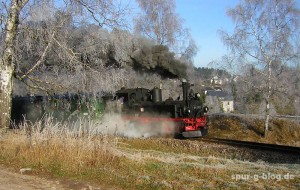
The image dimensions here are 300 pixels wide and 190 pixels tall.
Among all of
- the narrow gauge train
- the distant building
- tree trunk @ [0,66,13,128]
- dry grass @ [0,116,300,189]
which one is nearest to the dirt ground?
dry grass @ [0,116,300,189]

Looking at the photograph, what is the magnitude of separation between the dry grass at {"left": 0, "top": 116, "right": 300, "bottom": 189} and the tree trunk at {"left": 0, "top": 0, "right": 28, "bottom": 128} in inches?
56.0

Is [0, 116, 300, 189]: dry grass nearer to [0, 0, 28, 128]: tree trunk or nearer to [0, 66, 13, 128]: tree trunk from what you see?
[0, 66, 13, 128]: tree trunk

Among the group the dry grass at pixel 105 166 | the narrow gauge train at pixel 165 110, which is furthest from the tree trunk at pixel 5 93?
the narrow gauge train at pixel 165 110

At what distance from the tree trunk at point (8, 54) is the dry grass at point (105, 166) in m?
1.42

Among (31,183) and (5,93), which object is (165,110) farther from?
(31,183)

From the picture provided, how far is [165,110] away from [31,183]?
12626 mm

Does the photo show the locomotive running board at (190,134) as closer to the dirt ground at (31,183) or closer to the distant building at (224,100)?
the dirt ground at (31,183)

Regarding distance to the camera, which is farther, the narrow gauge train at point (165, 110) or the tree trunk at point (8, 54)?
the narrow gauge train at point (165, 110)

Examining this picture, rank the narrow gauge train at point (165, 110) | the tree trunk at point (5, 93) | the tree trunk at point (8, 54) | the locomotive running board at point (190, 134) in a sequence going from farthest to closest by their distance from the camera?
the narrow gauge train at point (165, 110)
the locomotive running board at point (190, 134)
the tree trunk at point (5, 93)
the tree trunk at point (8, 54)

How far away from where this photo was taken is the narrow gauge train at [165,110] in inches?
742

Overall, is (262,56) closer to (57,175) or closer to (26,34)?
(26,34)

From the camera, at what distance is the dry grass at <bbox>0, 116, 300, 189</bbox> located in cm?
703

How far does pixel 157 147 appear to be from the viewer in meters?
15.6

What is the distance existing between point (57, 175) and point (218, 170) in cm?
357
